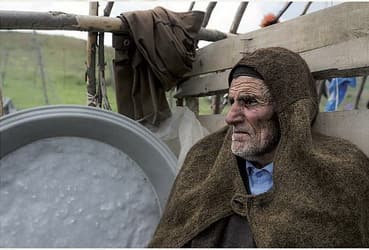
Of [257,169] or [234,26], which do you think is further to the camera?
[234,26]

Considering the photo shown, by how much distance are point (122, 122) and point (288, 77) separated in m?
0.49

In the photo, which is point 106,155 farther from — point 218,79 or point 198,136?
point 218,79

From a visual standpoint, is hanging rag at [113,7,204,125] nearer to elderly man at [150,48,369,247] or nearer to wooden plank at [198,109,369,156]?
elderly man at [150,48,369,247]

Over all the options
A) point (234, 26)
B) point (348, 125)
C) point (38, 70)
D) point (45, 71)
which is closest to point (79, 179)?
point (348, 125)

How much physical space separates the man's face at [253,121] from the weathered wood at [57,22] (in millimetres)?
581

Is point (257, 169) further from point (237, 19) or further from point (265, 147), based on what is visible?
point (237, 19)

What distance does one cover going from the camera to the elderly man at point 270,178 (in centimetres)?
97

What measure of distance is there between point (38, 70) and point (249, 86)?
912 inches

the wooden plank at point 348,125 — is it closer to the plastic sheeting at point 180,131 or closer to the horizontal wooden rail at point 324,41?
the horizontal wooden rail at point 324,41

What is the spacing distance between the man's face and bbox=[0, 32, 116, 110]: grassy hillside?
13.3m

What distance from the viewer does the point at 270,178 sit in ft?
3.85

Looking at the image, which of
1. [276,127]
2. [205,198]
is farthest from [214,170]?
[276,127]

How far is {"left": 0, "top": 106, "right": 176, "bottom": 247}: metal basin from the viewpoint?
3.93 feet

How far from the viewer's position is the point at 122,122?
4.30 ft
